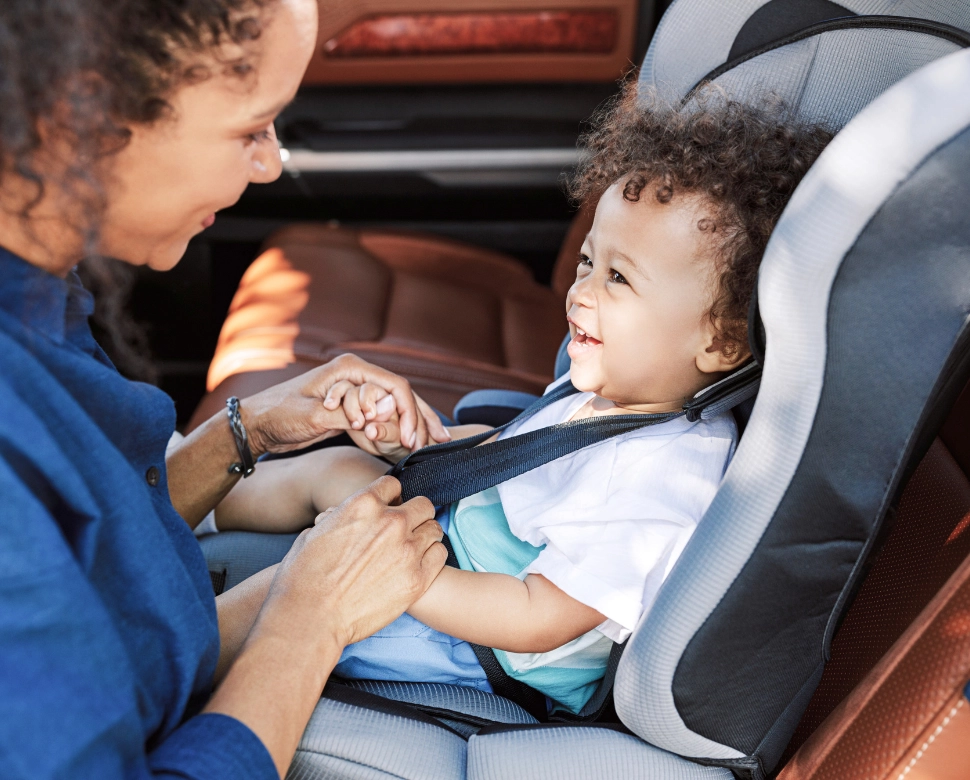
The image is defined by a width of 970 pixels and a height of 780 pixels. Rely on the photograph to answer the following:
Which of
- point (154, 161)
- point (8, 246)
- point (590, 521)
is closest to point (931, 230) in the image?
point (590, 521)

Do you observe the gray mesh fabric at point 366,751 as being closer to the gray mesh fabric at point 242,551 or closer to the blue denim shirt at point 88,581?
the blue denim shirt at point 88,581

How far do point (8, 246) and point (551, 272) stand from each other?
2.15 m

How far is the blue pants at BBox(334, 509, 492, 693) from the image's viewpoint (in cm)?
104

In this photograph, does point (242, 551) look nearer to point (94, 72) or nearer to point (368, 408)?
point (368, 408)

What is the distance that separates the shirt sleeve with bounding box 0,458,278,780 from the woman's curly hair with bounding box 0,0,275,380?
0.17 metres

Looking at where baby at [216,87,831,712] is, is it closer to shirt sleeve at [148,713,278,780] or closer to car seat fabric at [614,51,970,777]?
car seat fabric at [614,51,970,777]

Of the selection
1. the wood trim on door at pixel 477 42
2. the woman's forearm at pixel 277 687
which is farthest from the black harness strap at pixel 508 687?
the wood trim on door at pixel 477 42

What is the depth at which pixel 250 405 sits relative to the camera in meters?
1.27

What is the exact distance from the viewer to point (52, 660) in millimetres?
602

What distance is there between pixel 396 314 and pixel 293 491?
2.62 ft

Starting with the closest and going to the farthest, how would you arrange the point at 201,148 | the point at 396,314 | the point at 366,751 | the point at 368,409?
the point at 201,148
the point at 366,751
the point at 368,409
the point at 396,314

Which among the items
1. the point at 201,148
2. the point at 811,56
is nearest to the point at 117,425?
the point at 201,148

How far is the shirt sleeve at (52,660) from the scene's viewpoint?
23.1 inches

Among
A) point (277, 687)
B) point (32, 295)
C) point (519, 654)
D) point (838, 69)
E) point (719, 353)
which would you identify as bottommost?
point (519, 654)
